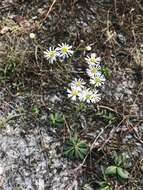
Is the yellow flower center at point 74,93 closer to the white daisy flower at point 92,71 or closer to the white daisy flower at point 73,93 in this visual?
the white daisy flower at point 73,93

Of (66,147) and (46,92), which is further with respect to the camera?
(46,92)

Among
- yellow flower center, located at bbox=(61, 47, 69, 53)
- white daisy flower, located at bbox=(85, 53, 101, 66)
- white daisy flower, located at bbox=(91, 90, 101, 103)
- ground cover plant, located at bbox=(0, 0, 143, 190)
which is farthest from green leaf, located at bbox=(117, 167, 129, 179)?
yellow flower center, located at bbox=(61, 47, 69, 53)

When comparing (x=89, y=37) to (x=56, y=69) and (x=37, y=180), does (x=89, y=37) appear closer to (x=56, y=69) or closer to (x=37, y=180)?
(x=56, y=69)

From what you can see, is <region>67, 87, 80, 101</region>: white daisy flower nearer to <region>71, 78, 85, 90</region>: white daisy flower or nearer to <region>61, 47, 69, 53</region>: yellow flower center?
<region>71, 78, 85, 90</region>: white daisy flower

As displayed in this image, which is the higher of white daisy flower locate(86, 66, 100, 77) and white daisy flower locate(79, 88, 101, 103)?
white daisy flower locate(86, 66, 100, 77)

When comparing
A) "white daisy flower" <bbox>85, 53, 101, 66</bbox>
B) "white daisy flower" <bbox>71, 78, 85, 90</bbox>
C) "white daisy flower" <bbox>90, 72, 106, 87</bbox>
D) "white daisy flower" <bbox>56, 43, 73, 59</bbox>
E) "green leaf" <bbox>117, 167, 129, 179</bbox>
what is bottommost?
"green leaf" <bbox>117, 167, 129, 179</bbox>

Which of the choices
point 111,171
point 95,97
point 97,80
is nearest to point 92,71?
point 97,80

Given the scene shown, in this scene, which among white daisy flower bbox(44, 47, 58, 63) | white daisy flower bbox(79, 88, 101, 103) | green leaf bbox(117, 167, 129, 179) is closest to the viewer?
green leaf bbox(117, 167, 129, 179)

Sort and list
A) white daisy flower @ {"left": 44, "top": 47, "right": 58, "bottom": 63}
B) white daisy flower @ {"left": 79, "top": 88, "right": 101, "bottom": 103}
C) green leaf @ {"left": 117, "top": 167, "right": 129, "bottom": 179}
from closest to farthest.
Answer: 1. green leaf @ {"left": 117, "top": 167, "right": 129, "bottom": 179}
2. white daisy flower @ {"left": 79, "top": 88, "right": 101, "bottom": 103}
3. white daisy flower @ {"left": 44, "top": 47, "right": 58, "bottom": 63}

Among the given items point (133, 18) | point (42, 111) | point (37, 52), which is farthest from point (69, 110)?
point (133, 18)
